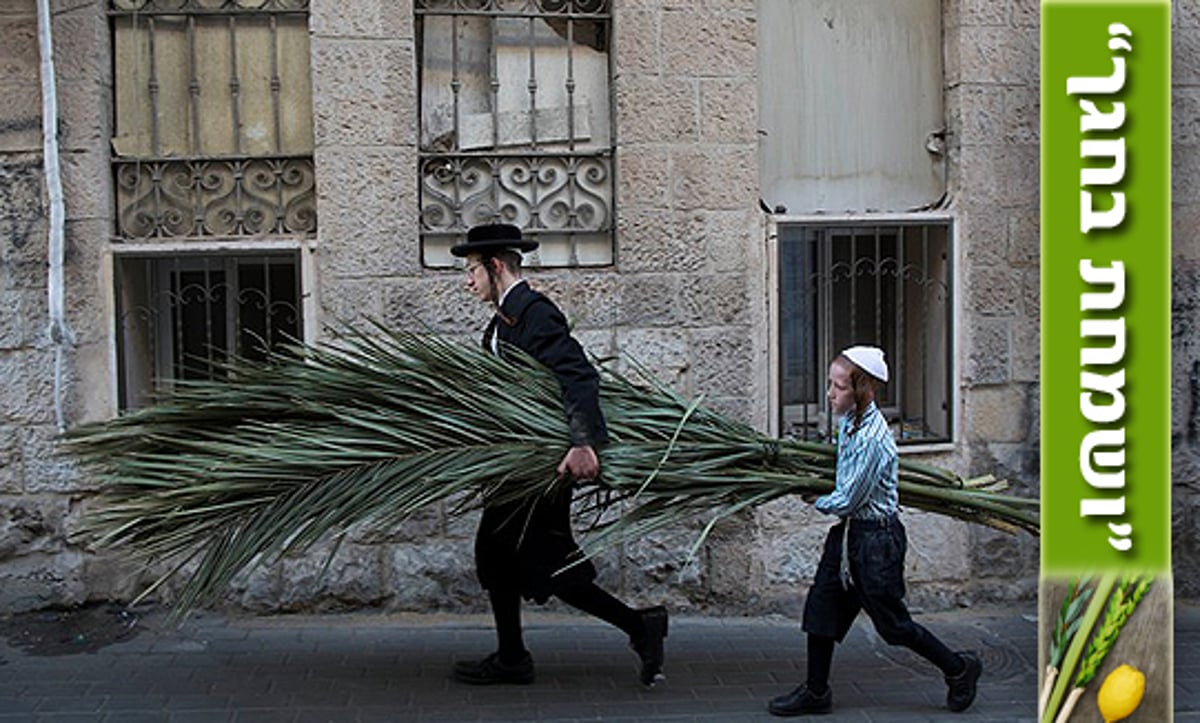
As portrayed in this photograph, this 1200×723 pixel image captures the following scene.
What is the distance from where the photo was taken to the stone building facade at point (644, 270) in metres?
5.92

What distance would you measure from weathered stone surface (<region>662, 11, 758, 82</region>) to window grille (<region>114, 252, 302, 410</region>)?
6.44 feet

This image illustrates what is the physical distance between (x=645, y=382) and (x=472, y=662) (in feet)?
4.18

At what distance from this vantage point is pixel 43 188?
5.87 meters

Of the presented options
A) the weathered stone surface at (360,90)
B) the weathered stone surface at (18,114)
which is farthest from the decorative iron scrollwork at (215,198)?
the weathered stone surface at (18,114)

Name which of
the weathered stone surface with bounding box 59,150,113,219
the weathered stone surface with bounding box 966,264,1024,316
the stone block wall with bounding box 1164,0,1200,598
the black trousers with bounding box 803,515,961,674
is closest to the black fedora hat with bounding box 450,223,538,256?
the black trousers with bounding box 803,515,961,674

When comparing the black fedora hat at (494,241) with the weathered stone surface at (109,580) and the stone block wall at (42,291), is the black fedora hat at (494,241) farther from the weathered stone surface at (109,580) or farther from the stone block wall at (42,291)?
the weathered stone surface at (109,580)

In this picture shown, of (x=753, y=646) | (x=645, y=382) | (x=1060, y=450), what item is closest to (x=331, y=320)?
(x=645, y=382)

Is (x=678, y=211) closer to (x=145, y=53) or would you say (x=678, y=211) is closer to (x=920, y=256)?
(x=920, y=256)

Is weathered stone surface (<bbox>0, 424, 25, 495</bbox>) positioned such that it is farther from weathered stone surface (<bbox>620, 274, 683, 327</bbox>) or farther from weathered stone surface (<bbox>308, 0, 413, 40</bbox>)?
weathered stone surface (<bbox>620, 274, 683, 327</bbox>)

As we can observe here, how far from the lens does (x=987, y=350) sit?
6.46 m

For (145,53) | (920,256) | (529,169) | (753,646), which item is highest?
(145,53)

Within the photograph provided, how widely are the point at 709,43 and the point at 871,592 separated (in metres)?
2.72

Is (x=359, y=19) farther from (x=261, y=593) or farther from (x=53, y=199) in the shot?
(x=261, y=593)

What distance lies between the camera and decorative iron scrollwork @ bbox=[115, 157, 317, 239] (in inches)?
241
